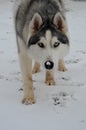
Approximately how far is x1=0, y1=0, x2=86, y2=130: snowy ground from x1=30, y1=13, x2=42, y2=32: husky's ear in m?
0.84

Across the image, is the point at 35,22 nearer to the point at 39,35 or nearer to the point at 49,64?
the point at 39,35

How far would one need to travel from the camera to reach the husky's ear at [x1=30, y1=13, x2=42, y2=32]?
403cm

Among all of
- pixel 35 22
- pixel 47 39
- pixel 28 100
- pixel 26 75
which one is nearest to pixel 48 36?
pixel 47 39

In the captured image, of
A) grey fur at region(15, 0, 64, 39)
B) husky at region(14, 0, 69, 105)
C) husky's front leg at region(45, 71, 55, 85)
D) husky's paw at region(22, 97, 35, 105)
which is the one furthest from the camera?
husky's front leg at region(45, 71, 55, 85)

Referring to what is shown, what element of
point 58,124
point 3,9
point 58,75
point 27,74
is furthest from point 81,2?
point 58,124

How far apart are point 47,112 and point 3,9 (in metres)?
6.36

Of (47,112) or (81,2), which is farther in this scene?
(81,2)

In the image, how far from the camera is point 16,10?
473 centimetres

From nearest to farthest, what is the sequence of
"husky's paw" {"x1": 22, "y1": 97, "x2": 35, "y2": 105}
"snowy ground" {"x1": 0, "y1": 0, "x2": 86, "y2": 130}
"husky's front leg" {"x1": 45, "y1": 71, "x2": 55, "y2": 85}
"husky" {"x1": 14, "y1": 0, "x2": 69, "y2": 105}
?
"snowy ground" {"x1": 0, "y1": 0, "x2": 86, "y2": 130}
"husky" {"x1": 14, "y1": 0, "x2": 69, "y2": 105}
"husky's paw" {"x1": 22, "y1": 97, "x2": 35, "y2": 105}
"husky's front leg" {"x1": 45, "y1": 71, "x2": 55, "y2": 85}

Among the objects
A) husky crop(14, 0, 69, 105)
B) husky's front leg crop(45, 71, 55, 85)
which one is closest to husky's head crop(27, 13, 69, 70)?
husky crop(14, 0, 69, 105)

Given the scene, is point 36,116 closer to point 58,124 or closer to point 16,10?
point 58,124

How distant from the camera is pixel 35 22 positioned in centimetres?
407

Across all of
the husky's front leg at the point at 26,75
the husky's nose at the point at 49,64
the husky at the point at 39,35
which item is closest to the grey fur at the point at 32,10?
the husky at the point at 39,35

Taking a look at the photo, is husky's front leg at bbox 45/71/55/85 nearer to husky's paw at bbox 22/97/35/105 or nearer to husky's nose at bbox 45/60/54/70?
husky's paw at bbox 22/97/35/105
